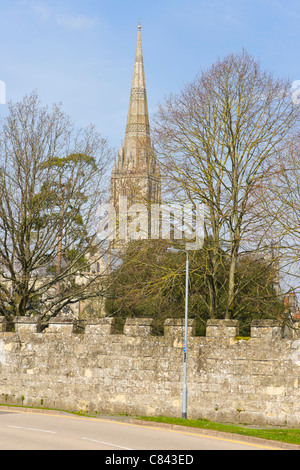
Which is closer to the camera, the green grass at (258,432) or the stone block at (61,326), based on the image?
the green grass at (258,432)

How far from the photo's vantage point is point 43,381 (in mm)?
22812

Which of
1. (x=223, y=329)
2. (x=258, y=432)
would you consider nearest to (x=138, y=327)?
(x=223, y=329)

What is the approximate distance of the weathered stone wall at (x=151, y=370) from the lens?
61.3ft

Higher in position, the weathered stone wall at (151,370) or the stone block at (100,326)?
the stone block at (100,326)

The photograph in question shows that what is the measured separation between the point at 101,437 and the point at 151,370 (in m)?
7.45

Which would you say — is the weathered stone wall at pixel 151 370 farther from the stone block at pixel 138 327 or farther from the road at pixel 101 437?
the road at pixel 101 437

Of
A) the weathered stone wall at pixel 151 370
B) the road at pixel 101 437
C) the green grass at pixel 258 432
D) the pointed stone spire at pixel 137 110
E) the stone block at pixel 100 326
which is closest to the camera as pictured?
the road at pixel 101 437

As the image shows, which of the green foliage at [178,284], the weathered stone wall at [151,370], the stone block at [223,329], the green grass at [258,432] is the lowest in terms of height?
the green grass at [258,432]

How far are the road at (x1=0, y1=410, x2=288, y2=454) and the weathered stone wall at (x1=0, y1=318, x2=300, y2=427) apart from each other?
322 cm

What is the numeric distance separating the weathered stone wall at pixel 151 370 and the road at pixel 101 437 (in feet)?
10.6

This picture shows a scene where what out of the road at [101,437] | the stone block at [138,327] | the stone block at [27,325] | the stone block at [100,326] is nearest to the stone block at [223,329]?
the stone block at [138,327]

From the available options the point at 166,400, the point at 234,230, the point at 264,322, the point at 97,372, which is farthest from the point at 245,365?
the point at 234,230

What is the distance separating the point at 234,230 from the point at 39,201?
802 centimetres

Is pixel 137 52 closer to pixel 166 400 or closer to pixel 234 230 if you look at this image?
pixel 234 230
